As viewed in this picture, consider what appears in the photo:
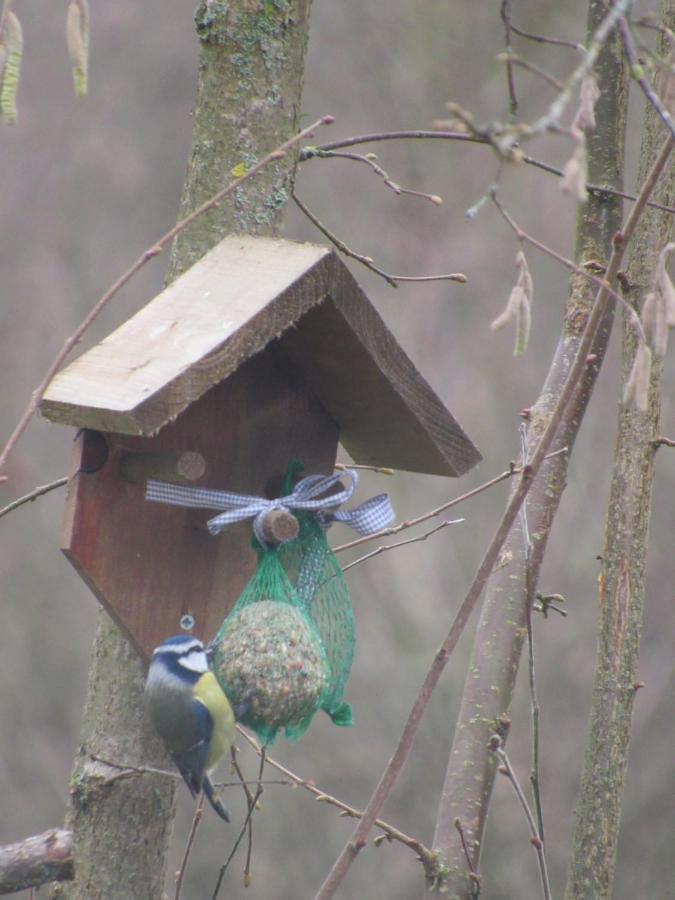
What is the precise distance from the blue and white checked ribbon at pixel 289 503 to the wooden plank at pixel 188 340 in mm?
149

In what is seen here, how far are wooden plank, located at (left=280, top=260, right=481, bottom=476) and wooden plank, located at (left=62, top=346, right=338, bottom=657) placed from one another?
5 centimetres

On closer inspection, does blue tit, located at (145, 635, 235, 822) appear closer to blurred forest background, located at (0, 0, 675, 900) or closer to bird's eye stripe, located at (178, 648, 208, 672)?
bird's eye stripe, located at (178, 648, 208, 672)

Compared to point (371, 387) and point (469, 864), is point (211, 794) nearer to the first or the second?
point (469, 864)

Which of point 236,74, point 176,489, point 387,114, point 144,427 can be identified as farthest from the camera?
point 387,114

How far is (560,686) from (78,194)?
141 inches

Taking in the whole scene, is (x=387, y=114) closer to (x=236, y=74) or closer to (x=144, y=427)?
(x=236, y=74)

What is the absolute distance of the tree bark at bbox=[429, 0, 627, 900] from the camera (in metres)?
1.85

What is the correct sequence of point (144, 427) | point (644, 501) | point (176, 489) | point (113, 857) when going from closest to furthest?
point (144, 427) < point (176, 489) < point (113, 857) < point (644, 501)

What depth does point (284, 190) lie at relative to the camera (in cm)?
188

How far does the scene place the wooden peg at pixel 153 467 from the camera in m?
1.59

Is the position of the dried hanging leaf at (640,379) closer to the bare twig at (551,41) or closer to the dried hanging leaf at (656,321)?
the dried hanging leaf at (656,321)

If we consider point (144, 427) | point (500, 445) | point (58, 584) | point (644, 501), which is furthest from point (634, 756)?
point (144, 427)

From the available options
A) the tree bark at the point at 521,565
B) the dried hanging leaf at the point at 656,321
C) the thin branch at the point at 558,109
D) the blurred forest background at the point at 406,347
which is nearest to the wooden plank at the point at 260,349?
the tree bark at the point at 521,565

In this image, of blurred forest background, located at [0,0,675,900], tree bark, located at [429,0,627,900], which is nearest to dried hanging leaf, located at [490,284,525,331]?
tree bark, located at [429,0,627,900]
